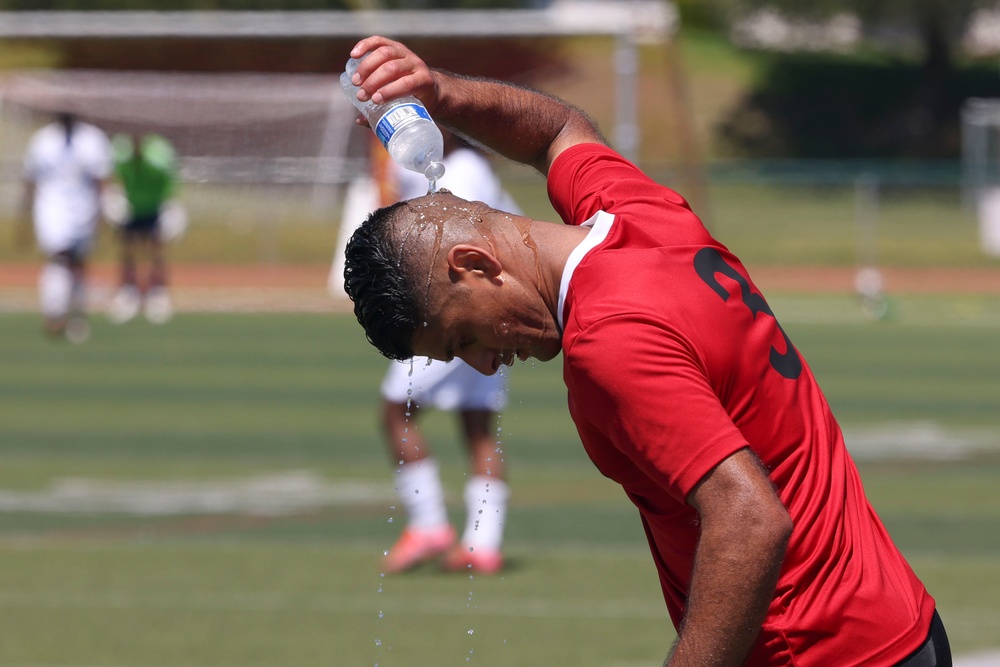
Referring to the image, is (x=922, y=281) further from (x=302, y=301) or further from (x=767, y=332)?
(x=767, y=332)

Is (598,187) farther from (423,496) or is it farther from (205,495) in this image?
(205,495)

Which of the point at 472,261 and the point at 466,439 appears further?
the point at 466,439

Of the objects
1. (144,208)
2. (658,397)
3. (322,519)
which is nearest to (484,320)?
(658,397)

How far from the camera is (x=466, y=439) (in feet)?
26.1

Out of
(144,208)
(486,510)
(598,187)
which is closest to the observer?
(598,187)

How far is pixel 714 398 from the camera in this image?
8.89ft

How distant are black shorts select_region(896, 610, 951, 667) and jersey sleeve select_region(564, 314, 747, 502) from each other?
23.8 inches

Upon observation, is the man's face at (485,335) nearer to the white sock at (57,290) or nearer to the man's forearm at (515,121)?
the man's forearm at (515,121)

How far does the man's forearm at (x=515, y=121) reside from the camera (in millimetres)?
3816

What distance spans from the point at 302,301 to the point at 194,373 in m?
8.63

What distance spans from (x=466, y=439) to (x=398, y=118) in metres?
4.58

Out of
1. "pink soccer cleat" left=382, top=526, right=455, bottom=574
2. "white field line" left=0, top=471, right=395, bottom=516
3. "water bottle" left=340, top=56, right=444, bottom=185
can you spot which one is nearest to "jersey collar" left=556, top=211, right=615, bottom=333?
"water bottle" left=340, top=56, right=444, bottom=185

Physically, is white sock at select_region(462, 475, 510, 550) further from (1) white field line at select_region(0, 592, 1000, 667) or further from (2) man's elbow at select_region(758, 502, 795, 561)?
(2) man's elbow at select_region(758, 502, 795, 561)

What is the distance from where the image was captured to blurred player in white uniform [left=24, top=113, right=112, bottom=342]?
19.1 m
